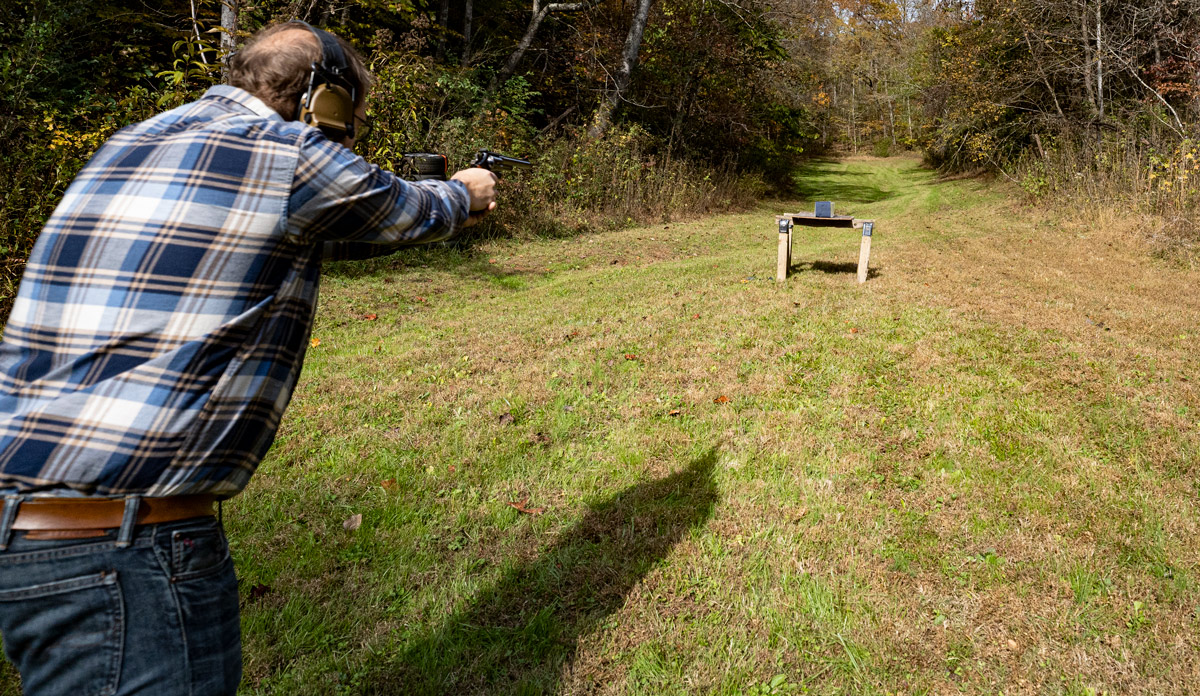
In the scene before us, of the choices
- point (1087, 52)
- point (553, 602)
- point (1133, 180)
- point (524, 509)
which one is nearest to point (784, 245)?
point (524, 509)

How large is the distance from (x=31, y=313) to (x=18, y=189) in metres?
6.62

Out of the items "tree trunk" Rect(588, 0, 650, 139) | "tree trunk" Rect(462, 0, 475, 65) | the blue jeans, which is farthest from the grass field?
"tree trunk" Rect(588, 0, 650, 139)

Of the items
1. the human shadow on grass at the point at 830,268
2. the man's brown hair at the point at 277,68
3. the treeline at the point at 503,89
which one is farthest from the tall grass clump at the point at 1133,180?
the man's brown hair at the point at 277,68

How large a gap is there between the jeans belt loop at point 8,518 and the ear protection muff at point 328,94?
95cm

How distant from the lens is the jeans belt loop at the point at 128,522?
1280mm

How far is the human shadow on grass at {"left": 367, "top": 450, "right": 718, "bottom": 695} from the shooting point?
8.43ft

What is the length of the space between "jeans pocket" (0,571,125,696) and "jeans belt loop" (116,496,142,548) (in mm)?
59

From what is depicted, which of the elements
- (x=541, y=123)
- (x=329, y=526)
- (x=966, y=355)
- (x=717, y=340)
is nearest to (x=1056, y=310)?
(x=966, y=355)

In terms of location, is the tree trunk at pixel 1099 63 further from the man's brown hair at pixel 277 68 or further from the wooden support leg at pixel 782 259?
the man's brown hair at pixel 277 68

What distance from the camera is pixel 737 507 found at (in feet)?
11.9

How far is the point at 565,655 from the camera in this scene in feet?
8.76

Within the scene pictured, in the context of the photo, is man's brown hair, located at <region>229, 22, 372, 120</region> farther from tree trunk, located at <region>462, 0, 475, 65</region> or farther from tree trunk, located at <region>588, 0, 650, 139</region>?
tree trunk, located at <region>588, 0, 650, 139</region>

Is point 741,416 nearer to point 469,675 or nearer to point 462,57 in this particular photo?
point 469,675

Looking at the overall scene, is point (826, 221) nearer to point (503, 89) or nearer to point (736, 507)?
point (736, 507)
